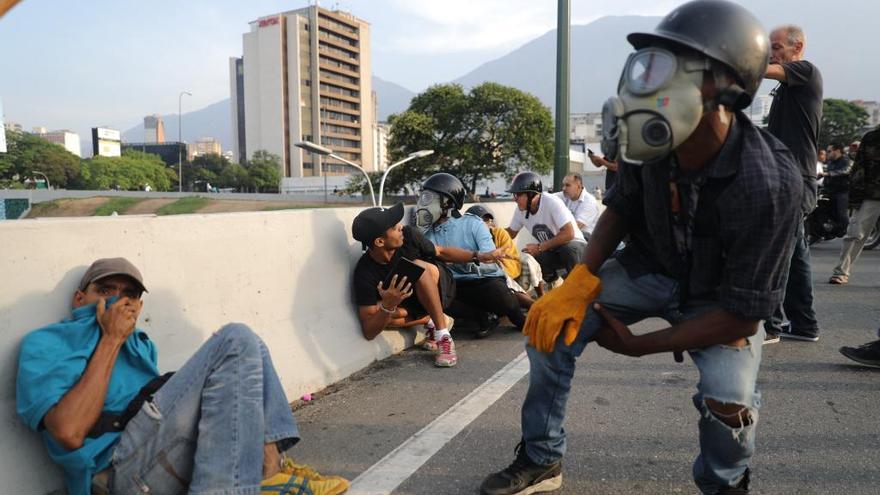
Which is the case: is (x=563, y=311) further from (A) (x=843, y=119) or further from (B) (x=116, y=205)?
(A) (x=843, y=119)

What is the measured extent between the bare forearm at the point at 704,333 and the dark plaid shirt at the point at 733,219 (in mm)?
56

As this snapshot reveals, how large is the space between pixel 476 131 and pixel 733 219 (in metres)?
64.8

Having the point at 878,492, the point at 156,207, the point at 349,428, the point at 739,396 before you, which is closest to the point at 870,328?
the point at 878,492

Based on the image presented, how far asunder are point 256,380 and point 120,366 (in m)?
0.56

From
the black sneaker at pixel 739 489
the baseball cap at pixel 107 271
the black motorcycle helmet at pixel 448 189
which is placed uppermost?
Result: the black motorcycle helmet at pixel 448 189

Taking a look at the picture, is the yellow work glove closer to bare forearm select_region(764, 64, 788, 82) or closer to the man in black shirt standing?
the man in black shirt standing

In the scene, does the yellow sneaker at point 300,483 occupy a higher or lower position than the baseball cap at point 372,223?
lower

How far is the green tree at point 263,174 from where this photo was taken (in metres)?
107

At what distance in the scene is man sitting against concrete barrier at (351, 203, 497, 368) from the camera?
14.7ft

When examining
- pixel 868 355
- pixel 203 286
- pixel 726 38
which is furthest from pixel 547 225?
pixel 726 38

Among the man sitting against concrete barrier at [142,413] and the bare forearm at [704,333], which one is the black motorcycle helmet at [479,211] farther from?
the bare forearm at [704,333]

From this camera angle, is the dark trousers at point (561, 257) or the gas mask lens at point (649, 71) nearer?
the gas mask lens at point (649, 71)

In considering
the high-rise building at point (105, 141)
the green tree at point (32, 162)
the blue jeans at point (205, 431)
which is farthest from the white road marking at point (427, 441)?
the high-rise building at point (105, 141)

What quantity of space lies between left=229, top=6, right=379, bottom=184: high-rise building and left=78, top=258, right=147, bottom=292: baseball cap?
114854mm
